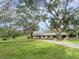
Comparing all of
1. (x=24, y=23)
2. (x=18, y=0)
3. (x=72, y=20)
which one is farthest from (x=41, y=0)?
(x=24, y=23)

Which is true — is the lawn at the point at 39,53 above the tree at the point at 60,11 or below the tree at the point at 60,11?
below

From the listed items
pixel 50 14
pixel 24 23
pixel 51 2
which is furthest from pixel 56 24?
pixel 24 23

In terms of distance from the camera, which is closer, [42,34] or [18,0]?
[18,0]

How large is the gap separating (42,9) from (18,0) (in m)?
6.15

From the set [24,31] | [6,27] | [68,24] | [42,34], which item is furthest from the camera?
[42,34]

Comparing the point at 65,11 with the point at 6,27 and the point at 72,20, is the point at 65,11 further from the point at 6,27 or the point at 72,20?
the point at 6,27

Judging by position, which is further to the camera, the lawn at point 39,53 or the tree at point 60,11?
the tree at point 60,11

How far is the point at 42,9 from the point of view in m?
41.4

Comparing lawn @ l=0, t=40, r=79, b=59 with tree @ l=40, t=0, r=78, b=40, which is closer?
lawn @ l=0, t=40, r=79, b=59

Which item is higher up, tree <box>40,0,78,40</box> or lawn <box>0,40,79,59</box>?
tree <box>40,0,78,40</box>

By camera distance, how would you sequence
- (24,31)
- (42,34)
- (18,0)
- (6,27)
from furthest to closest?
(42,34) < (24,31) < (6,27) < (18,0)

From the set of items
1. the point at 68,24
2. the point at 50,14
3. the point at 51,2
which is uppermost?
the point at 51,2

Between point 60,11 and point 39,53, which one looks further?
point 60,11

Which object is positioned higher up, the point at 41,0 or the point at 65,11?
the point at 41,0
